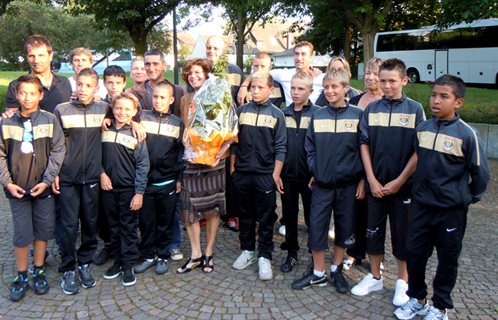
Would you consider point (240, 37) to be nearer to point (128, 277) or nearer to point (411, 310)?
point (128, 277)

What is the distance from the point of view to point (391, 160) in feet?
11.7

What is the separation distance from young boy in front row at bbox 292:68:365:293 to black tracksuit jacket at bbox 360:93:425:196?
182 mm

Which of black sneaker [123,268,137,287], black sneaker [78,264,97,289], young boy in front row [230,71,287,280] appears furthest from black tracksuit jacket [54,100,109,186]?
young boy in front row [230,71,287,280]

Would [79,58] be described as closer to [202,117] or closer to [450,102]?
[202,117]

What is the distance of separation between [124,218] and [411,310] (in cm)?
286

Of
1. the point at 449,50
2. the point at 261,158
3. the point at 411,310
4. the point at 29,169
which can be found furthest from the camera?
the point at 449,50

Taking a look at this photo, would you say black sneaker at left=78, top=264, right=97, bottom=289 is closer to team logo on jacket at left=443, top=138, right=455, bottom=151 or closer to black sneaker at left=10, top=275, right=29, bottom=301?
black sneaker at left=10, top=275, right=29, bottom=301

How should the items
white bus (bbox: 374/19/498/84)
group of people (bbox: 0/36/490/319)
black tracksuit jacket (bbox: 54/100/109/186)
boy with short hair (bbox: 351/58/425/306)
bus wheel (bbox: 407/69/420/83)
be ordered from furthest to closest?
bus wheel (bbox: 407/69/420/83)
white bus (bbox: 374/19/498/84)
black tracksuit jacket (bbox: 54/100/109/186)
boy with short hair (bbox: 351/58/425/306)
group of people (bbox: 0/36/490/319)

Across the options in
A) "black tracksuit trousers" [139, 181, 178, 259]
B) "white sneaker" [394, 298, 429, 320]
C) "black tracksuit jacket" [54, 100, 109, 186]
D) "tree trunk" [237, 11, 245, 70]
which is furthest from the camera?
"tree trunk" [237, 11, 245, 70]

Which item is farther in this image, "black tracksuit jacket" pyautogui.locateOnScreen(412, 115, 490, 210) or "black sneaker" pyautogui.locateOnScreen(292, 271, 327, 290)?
"black sneaker" pyautogui.locateOnScreen(292, 271, 327, 290)

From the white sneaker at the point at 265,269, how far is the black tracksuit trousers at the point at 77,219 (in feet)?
5.75

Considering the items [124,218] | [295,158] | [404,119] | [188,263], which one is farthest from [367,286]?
[124,218]

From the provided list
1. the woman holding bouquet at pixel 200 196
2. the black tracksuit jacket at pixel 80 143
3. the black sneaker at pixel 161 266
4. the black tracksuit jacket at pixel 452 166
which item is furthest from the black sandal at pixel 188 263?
the black tracksuit jacket at pixel 452 166

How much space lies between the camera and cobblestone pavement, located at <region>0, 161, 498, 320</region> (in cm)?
341
